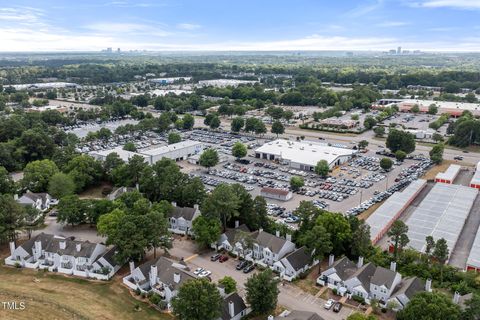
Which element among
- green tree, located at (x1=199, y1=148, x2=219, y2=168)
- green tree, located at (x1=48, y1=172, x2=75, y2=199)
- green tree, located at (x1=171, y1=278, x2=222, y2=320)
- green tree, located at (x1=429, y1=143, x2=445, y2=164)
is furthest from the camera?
green tree, located at (x1=429, y1=143, x2=445, y2=164)

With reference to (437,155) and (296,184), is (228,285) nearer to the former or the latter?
(296,184)

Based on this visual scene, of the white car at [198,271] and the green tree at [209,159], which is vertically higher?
the green tree at [209,159]

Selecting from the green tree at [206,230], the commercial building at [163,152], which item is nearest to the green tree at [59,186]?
the commercial building at [163,152]

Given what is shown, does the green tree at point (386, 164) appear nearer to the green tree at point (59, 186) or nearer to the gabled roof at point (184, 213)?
the gabled roof at point (184, 213)

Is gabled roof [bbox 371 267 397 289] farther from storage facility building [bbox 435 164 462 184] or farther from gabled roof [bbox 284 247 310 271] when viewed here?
storage facility building [bbox 435 164 462 184]

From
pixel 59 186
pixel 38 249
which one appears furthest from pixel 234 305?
pixel 59 186

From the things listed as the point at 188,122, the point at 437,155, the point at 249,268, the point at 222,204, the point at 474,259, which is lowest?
the point at 249,268

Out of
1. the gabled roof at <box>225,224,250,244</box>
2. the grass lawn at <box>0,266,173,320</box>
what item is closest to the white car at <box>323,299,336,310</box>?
the gabled roof at <box>225,224,250,244</box>
